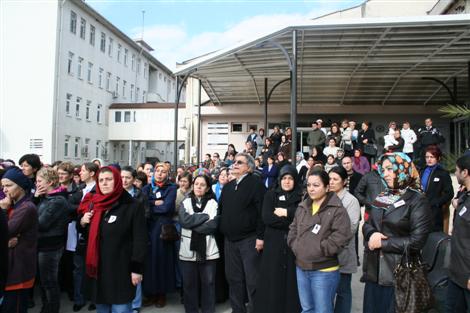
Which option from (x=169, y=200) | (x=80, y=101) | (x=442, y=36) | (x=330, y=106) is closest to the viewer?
(x=169, y=200)

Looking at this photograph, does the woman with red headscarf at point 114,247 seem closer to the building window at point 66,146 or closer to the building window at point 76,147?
the building window at point 66,146

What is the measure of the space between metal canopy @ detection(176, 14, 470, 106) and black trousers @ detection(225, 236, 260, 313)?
5.37 m

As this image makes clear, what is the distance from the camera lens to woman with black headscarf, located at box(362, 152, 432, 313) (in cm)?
330

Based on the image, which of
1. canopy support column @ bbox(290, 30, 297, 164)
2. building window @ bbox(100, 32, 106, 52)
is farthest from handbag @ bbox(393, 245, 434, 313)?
building window @ bbox(100, 32, 106, 52)

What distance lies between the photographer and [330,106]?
19.0 metres

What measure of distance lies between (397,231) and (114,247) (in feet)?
8.14

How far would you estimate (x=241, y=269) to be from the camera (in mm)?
4816

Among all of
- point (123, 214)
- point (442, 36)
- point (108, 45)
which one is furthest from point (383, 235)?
point (108, 45)

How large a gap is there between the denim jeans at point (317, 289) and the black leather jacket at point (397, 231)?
1.14 ft

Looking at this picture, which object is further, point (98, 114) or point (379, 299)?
point (98, 114)

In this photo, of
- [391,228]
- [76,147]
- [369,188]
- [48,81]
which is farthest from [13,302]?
[76,147]

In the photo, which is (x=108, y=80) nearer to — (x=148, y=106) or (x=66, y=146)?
(x=148, y=106)

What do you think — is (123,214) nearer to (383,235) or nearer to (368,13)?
(383,235)

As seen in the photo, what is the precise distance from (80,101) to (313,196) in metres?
30.2
